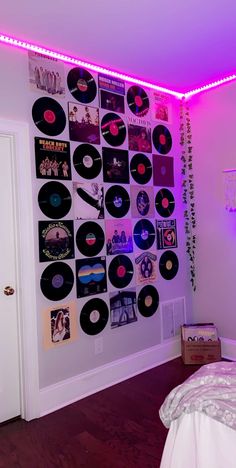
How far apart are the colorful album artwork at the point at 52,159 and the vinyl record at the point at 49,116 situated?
86 millimetres

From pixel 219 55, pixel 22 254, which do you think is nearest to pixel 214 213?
pixel 219 55

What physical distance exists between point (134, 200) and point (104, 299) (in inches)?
36.5

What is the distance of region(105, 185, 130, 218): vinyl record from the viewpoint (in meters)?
2.99

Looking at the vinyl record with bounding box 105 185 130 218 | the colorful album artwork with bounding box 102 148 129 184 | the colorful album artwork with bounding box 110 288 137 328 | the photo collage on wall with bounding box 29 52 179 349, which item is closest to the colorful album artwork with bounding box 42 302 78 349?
the photo collage on wall with bounding box 29 52 179 349

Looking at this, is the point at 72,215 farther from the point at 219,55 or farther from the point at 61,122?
the point at 219,55

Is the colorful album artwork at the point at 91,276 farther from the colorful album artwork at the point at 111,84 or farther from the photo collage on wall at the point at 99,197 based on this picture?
the colorful album artwork at the point at 111,84

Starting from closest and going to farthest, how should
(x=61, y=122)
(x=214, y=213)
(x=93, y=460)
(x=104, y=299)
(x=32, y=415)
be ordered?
1. (x=93, y=460)
2. (x=32, y=415)
3. (x=61, y=122)
4. (x=104, y=299)
5. (x=214, y=213)

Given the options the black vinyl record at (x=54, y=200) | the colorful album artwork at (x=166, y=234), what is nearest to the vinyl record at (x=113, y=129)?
the black vinyl record at (x=54, y=200)

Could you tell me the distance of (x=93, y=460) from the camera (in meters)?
1.99

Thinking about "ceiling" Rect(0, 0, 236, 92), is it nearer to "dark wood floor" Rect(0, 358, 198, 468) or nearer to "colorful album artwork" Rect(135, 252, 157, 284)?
"colorful album artwork" Rect(135, 252, 157, 284)

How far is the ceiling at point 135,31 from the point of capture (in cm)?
208

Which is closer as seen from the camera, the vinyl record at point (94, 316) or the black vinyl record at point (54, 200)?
the black vinyl record at point (54, 200)

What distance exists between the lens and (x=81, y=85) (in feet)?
9.19

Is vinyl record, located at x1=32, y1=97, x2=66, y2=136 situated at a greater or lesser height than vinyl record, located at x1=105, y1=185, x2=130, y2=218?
greater
